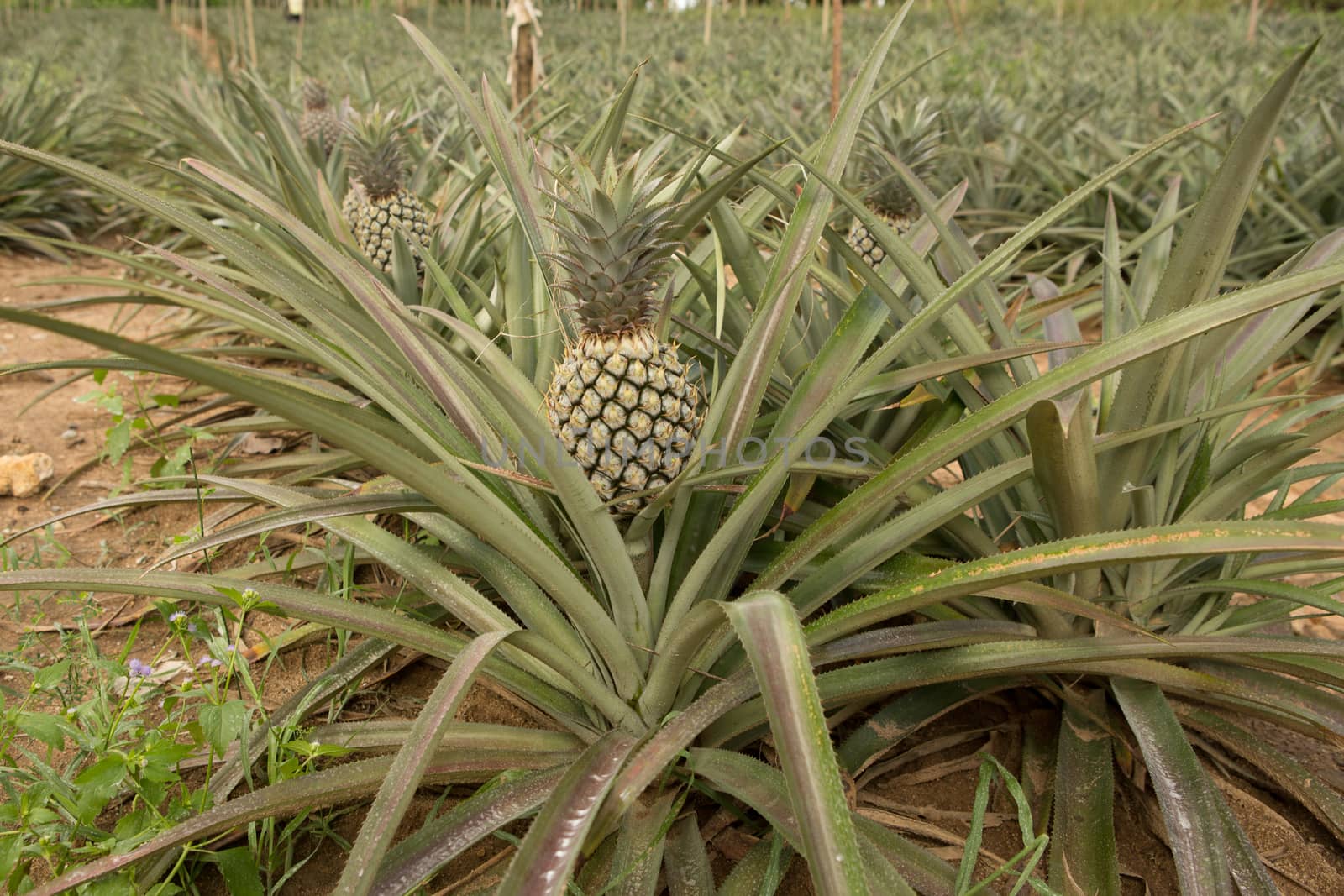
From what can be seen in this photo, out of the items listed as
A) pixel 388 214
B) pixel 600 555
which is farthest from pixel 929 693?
pixel 388 214

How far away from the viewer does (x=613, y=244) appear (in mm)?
1292

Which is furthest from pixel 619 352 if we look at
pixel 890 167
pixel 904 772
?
pixel 890 167

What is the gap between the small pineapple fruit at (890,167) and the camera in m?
2.40

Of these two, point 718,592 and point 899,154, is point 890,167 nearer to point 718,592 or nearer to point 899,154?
point 899,154

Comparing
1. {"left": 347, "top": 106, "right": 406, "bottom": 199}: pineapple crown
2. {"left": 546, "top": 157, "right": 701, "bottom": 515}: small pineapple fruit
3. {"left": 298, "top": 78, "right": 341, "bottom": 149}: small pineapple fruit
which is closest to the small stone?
{"left": 347, "top": 106, "right": 406, "bottom": 199}: pineapple crown

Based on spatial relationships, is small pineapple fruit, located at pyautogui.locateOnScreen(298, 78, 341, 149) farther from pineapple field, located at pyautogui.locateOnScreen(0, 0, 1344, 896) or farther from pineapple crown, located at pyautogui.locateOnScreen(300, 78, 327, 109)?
pineapple field, located at pyautogui.locateOnScreen(0, 0, 1344, 896)

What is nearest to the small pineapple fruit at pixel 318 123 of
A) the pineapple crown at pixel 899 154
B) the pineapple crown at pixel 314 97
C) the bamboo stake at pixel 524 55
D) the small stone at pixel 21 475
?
the pineapple crown at pixel 314 97

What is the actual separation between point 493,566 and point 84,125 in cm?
679

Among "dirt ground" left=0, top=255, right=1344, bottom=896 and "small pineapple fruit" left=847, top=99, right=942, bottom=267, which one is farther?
"small pineapple fruit" left=847, top=99, right=942, bottom=267

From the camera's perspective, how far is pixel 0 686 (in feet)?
5.47

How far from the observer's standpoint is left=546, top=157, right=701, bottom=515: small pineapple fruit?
4.22 feet

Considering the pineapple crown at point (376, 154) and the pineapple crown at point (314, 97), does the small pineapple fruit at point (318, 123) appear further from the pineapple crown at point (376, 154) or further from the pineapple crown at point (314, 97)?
the pineapple crown at point (376, 154)

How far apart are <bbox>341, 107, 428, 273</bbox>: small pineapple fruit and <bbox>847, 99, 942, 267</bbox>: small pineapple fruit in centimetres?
138

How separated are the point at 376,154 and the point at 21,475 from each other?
4.58 feet
